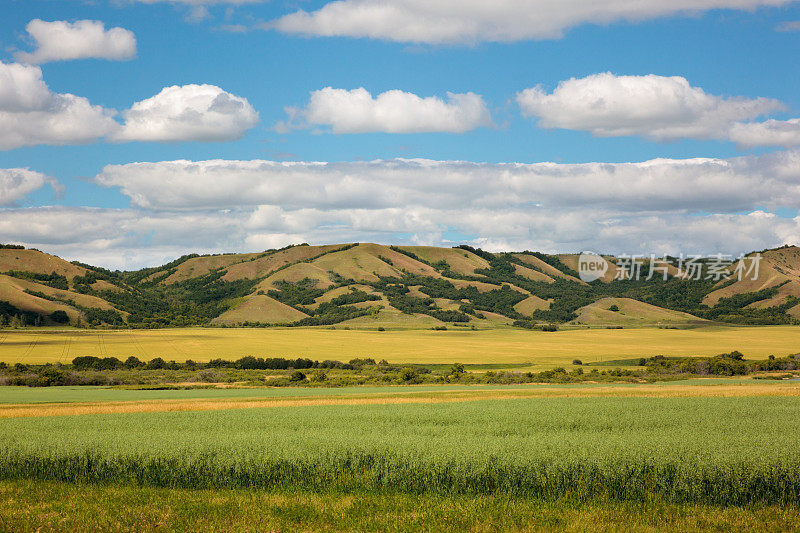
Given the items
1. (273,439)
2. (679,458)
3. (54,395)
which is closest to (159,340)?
(54,395)

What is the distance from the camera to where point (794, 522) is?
662 inches

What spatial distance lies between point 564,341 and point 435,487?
14711cm

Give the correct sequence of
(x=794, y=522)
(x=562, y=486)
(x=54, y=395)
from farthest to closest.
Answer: (x=54, y=395)
(x=562, y=486)
(x=794, y=522)

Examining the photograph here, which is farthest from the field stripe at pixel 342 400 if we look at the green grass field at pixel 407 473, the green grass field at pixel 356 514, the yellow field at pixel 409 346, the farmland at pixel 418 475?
the yellow field at pixel 409 346

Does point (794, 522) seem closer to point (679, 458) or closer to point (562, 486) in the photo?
point (679, 458)

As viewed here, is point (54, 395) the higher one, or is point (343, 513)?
point (343, 513)

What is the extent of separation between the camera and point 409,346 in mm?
146625

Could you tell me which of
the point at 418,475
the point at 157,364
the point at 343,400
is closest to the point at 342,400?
the point at 343,400

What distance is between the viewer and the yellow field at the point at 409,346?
119 m

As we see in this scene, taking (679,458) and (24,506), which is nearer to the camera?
(24,506)

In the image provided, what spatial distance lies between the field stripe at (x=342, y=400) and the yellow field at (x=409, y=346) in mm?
49257

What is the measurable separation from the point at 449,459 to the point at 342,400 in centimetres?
3264

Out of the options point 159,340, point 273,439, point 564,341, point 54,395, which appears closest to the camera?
point 273,439

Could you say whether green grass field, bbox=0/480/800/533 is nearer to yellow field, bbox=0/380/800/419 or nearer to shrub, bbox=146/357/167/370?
yellow field, bbox=0/380/800/419
